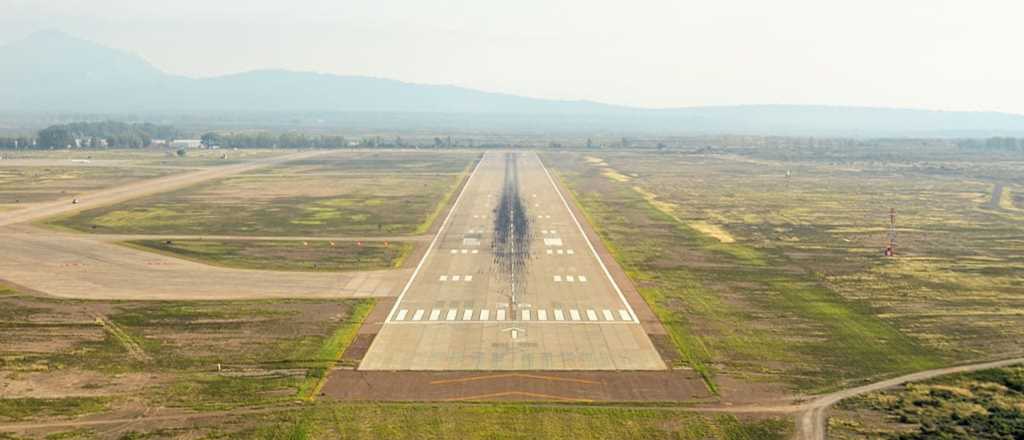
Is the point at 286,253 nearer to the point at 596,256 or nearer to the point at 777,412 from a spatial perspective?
the point at 596,256

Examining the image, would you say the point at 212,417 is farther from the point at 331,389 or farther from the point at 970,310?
the point at 970,310

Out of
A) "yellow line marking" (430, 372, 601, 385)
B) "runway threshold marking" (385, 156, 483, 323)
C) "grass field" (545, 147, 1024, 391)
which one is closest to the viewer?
"yellow line marking" (430, 372, 601, 385)

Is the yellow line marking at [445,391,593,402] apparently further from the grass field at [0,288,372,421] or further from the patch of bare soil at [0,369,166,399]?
the patch of bare soil at [0,369,166,399]

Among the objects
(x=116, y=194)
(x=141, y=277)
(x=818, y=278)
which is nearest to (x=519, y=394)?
(x=818, y=278)

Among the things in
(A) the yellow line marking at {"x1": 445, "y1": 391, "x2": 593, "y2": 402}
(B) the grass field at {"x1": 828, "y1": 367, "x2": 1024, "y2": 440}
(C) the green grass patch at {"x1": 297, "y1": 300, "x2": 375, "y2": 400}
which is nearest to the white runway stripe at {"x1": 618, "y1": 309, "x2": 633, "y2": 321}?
(A) the yellow line marking at {"x1": 445, "y1": 391, "x2": 593, "y2": 402}

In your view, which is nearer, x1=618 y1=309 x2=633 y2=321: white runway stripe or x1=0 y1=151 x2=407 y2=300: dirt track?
x1=618 y1=309 x2=633 y2=321: white runway stripe

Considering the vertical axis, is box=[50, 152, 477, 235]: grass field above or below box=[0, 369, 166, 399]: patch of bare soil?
above

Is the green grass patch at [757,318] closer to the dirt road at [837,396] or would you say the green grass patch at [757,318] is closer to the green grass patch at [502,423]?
the dirt road at [837,396]

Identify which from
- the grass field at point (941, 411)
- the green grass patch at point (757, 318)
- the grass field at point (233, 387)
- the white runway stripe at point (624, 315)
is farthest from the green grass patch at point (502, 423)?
the white runway stripe at point (624, 315)
